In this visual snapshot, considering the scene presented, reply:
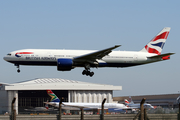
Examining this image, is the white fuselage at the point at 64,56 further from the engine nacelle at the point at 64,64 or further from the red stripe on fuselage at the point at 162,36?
the red stripe on fuselage at the point at 162,36

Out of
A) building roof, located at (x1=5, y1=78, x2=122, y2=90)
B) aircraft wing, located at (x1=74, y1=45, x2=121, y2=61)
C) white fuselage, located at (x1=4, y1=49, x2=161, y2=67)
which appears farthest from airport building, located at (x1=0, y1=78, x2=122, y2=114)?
aircraft wing, located at (x1=74, y1=45, x2=121, y2=61)

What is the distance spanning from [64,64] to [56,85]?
63.2 meters

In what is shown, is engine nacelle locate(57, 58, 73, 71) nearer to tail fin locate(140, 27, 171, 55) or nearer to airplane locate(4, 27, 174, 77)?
airplane locate(4, 27, 174, 77)

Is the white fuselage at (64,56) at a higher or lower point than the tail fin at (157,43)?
lower

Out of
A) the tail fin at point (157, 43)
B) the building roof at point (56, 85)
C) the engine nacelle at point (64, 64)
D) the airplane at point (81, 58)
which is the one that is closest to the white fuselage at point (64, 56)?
the airplane at point (81, 58)

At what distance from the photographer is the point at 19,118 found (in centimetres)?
2319

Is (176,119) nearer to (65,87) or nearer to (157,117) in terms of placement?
(157,117)

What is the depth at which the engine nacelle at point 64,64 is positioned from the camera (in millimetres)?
45156

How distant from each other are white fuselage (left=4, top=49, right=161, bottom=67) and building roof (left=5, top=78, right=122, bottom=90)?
5809cm

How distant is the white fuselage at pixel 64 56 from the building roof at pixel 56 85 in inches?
2287

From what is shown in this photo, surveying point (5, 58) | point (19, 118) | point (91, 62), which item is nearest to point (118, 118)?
point (19, 118)

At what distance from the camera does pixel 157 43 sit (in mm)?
55344

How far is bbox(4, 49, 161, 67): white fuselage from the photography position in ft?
150

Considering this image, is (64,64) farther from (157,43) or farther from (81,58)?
(157,43)
